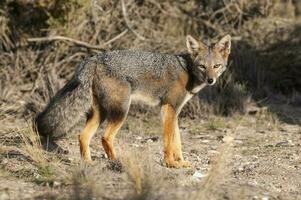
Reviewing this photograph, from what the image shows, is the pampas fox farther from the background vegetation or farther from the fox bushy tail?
the background vegetation

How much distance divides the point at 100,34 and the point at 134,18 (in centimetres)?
72

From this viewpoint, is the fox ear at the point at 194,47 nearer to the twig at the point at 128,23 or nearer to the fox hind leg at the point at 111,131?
the fox hind leg at the point at 111,131

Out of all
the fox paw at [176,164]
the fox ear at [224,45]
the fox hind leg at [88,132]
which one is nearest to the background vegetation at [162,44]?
the fox ear at [224,45]

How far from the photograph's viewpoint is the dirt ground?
559 centimetres

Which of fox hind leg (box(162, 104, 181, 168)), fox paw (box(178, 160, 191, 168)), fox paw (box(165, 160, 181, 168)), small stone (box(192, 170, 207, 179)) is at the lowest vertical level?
fox paw (box(178, 160, 191, 168))

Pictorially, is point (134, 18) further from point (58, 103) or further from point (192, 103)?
point (58, 103)

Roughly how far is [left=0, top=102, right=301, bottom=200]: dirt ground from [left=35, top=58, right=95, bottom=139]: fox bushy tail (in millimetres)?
243

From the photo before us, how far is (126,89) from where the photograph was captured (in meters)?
7.14

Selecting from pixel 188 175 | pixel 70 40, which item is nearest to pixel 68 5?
pixel 70 40

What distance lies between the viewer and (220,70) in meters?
7.62

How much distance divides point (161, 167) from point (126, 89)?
2.93 feet

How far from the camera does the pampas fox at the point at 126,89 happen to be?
7.12 m

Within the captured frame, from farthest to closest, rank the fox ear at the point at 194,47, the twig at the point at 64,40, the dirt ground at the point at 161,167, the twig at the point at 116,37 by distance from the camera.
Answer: the twig at the point at 116,37, the twig at the point at 64,40, the fox ear at the point at 194,47, the dirt ground at the point at 161,167

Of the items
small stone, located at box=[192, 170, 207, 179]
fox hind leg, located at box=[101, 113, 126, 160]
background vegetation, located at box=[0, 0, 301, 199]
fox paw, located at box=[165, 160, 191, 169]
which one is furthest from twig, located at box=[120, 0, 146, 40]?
small stone, located at box=[192, 170, 207, 179]
